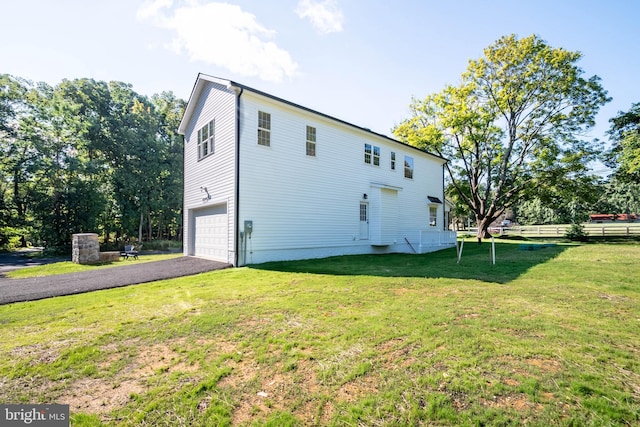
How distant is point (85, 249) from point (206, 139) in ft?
24.6

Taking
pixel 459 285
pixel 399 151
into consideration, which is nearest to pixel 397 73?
pixel 399 151

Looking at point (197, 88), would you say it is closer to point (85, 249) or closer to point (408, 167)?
point (85, 249)

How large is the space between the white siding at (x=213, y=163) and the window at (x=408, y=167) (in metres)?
11.7

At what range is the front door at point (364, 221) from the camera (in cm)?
1503

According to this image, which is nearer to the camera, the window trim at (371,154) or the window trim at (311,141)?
the window trim at (311,141)

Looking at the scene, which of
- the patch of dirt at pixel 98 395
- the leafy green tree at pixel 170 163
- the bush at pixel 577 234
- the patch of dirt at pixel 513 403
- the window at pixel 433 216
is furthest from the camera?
the leafy green tree at pixel 170 163

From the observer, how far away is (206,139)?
524 inches

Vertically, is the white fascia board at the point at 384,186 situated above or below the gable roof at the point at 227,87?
below

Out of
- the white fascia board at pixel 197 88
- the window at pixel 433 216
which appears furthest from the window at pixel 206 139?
the window at pixel 433 216

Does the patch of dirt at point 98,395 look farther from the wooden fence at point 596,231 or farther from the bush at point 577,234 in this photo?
the bush at point 577,234

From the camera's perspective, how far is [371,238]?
1520cm

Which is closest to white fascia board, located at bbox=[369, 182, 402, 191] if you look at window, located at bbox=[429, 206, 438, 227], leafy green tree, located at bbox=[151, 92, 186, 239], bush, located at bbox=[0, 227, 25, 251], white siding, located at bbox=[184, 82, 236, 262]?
window, located at bbox=[429, 206, 438, 227]

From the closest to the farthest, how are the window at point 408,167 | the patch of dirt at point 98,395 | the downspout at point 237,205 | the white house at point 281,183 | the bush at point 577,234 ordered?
the patch of dirt at point 98,395 → the downspout at point 237,205 → the white house at point 281,183 → the window at point 408,167 → the bush at point 577,234

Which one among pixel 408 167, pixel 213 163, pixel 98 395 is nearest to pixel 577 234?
pixel 408 167
